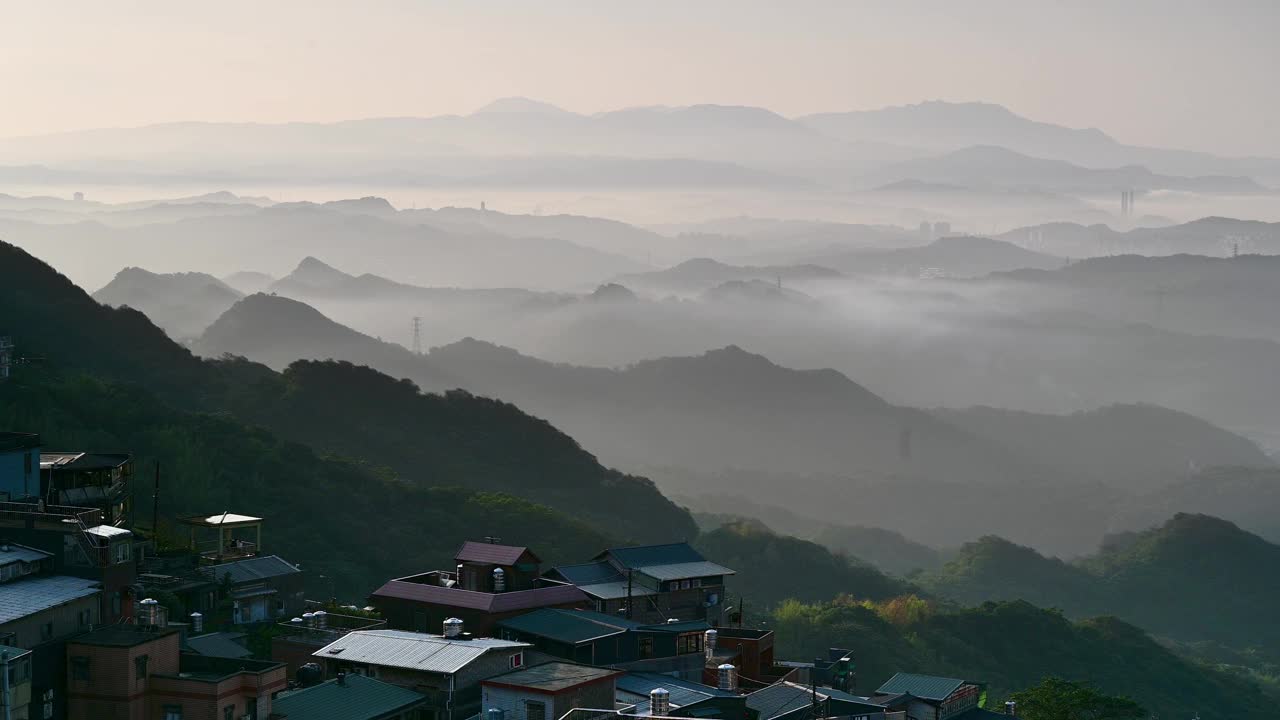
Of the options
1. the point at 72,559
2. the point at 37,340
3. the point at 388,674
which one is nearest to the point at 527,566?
the point at 388,674

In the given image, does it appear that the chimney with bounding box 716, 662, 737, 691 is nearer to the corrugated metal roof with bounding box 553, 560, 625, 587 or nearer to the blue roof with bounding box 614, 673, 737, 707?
the blue roof with bounding box 614, 673, 737, 707

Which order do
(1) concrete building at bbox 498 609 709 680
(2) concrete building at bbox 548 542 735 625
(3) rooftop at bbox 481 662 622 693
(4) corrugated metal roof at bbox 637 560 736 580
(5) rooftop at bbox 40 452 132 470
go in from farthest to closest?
(4) corrugated metal roof at bbox 637 560 736 580, (2) concrete building at bbox 548 542 735 625, (5) rooftop at bbox 40 452 132 470, (1) concrete building at bbox 498 609 709 680, (3) rooftop at bbox 481 662 622 693

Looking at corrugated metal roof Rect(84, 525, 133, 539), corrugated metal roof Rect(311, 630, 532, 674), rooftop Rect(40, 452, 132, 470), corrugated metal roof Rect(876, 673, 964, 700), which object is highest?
rooftop Rect(40, 452, 132, 470)

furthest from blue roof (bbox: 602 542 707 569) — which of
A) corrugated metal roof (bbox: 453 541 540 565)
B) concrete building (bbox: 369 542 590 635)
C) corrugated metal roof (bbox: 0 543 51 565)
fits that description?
corrugated metal roof (bbox: 0 543 51 565)

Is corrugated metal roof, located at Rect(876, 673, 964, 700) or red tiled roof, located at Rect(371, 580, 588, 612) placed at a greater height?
red tiled roof, located at Rect(371, 580, 588, 612)

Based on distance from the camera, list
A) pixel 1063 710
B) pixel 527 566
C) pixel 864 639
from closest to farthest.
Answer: pixel 527 566, pixel 1063 710, pixel 864 639

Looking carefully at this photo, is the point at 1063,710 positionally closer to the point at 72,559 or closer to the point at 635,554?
the point at 635,554

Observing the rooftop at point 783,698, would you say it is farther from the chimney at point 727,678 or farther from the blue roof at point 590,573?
the blue roof at point 590,573
